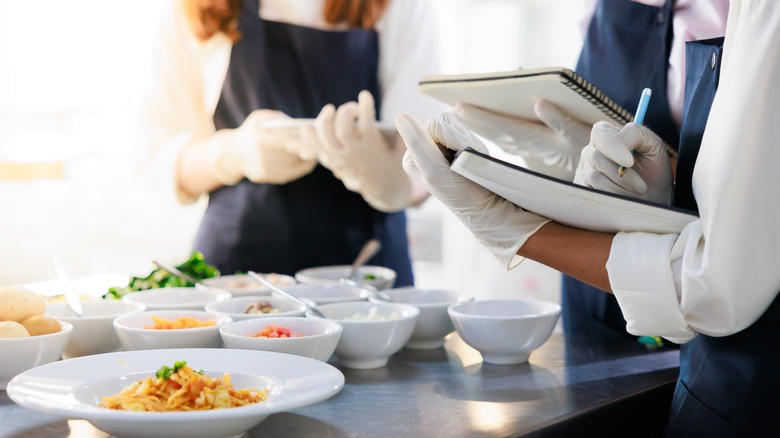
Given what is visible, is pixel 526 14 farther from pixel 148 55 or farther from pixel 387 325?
pixel 387 325

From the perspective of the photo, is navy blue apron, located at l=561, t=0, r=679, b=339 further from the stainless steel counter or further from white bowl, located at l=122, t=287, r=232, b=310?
white bowl, located at l=122, t=287, r=232, b=310

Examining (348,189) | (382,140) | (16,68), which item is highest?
(16,68)

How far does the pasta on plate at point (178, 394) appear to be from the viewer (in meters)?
1.00

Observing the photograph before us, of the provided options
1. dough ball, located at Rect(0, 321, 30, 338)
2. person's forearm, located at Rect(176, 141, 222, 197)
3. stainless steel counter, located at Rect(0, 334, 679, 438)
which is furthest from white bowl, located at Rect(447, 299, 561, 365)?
person's forearm, located at Rect(176, 141, 222, 197)

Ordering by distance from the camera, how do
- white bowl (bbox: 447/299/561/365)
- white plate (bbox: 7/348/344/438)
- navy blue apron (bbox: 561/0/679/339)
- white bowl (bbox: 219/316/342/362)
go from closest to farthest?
white plate (bbox: 7/348/344/438) < white bowl (bbox: 219/316/342/362) < white bowl (bbox: 447/299/561/365) < navy blue apron (bbox: 561/0/679/339)

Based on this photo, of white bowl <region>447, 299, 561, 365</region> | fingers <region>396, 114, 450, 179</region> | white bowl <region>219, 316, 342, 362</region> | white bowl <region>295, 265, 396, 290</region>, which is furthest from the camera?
white bowl <region>295, 265, 396, 290</region>

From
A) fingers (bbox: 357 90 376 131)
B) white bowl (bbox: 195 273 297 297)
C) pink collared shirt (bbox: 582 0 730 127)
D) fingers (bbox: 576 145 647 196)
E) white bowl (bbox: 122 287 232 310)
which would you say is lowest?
white bowl (bbox: 195 273 297 297)

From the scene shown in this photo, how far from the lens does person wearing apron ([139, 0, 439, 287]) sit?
2.77 metres

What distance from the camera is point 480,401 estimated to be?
1.22 meters

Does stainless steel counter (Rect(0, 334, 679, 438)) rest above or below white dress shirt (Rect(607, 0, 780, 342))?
below

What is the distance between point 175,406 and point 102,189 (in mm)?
2077

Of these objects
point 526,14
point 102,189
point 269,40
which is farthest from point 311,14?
point 526,14

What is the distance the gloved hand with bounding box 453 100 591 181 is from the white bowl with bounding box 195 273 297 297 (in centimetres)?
63

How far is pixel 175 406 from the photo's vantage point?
1002 millimetres
